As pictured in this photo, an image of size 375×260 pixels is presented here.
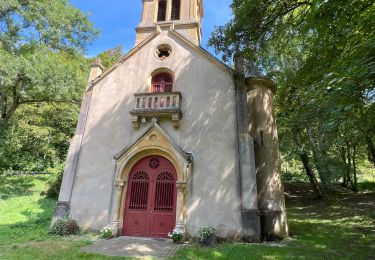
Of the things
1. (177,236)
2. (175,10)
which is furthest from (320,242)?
(175,10)

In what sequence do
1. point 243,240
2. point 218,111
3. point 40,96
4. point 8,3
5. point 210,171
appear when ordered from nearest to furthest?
point 243,240 → point 210,171 → point 218,111 → point 8,3 → point 40,96

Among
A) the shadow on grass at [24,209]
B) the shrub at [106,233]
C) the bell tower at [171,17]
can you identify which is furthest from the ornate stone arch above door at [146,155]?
the bell tower at [171,17]

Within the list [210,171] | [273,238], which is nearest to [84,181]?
[210,171]

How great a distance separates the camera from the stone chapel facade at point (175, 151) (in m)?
10.1

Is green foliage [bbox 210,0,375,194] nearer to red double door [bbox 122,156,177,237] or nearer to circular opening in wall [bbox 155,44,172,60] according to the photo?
circular opening in wall [bbox 155,44,172,60]

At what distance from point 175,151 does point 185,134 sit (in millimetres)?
950

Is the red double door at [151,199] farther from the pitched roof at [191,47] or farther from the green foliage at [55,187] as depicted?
the green foliage at [55,187]

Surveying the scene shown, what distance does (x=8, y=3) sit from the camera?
53.9 ft

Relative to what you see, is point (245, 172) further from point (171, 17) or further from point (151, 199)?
point (171, 17)

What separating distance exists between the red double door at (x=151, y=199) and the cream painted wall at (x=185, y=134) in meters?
0.89

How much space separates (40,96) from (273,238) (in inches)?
707

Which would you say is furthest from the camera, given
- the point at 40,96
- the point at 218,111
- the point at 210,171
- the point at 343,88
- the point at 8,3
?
the point at 40,96

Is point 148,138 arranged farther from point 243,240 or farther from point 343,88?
point 343,88

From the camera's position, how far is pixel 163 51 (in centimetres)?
1335
